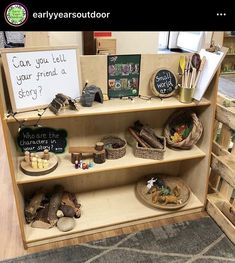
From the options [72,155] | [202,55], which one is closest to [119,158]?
[72,155]

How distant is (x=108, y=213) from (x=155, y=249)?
14.0 inches

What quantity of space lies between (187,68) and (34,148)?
954 millimetres

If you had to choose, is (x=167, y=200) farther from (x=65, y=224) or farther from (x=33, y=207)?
(x=33, y=207)

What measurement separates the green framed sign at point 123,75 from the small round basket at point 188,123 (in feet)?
1.04

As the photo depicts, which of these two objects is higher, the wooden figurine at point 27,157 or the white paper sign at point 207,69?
the white paper sign at point 207,69

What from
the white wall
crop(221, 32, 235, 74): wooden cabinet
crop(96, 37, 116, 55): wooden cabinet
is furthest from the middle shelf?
crop(221, 32, 235, 74): wooden cabinet

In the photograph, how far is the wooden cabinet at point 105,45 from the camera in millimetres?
2926

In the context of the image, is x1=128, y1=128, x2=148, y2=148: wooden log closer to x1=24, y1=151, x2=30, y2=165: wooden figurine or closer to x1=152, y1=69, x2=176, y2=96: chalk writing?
x1=152, y1=69, x2=176, y2=96: chalk writing

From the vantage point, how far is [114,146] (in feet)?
5.62

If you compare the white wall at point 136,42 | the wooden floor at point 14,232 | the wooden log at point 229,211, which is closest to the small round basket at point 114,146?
the wooden floor at point 14,232

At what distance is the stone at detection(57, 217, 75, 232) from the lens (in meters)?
1.65

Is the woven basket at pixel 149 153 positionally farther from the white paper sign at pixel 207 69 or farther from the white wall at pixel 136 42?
the white wall at pixel 136 42
